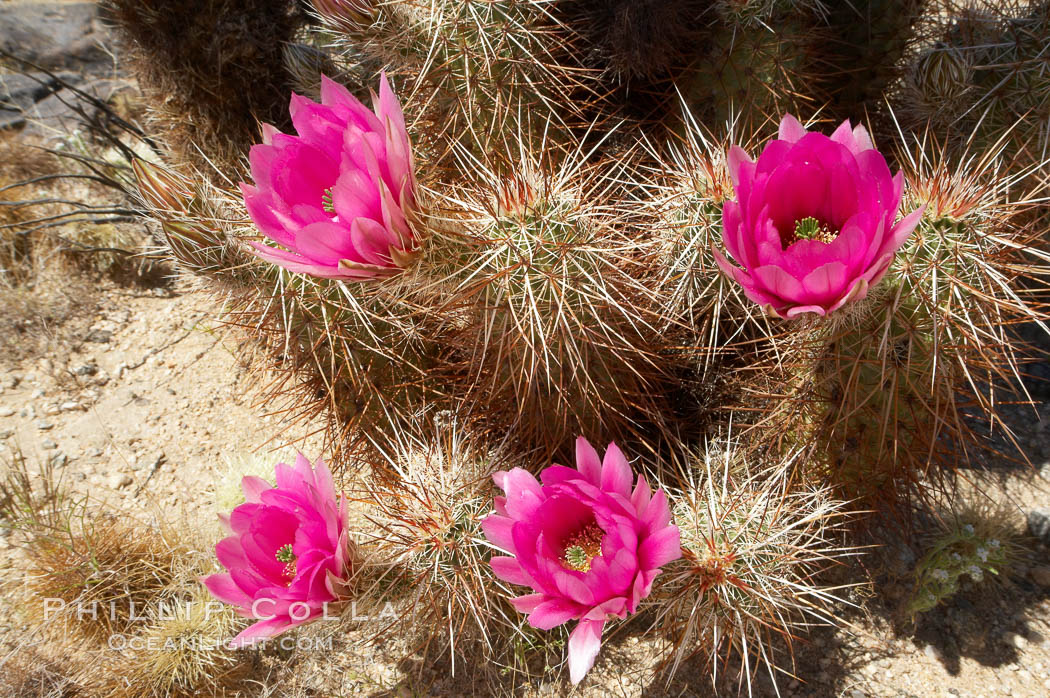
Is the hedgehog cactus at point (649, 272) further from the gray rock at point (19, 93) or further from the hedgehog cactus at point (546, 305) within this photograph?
the gray rock at point (19, 93)

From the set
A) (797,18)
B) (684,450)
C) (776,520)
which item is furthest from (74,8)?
(776,520)

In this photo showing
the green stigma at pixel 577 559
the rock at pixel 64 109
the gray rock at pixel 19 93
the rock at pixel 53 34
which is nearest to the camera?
the green stigma at pixel 577 559

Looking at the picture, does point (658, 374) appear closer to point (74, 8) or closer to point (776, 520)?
point (776, 520)

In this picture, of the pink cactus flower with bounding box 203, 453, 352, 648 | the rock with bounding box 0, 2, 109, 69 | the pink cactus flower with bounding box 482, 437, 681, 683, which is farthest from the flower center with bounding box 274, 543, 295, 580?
the rock with bounding box 0, 2, 109, 69

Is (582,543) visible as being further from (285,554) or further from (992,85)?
(992,85)

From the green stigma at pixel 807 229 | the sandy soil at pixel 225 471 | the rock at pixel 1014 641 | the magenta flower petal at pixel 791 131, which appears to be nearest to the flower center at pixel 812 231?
the green stigma at pixel 807 229
